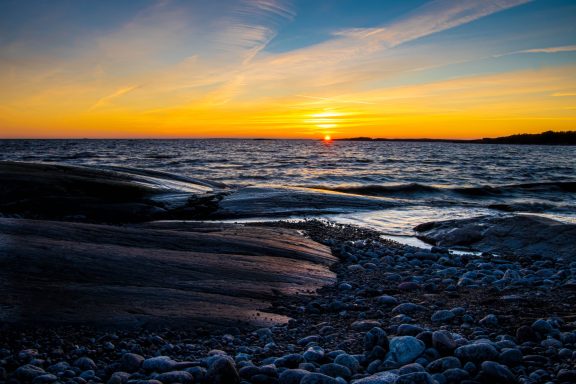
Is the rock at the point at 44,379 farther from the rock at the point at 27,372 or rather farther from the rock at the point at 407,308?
the rock at the point at 407,308

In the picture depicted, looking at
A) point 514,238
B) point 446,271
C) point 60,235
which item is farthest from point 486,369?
point 514,238

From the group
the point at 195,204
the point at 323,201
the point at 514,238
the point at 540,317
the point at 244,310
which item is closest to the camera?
the point at 540,317

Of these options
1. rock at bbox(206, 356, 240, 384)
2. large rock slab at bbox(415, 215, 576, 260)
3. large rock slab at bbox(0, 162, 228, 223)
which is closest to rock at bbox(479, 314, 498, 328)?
rock at bbox(206, 356, 240, 384)

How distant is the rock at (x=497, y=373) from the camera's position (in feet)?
10.7

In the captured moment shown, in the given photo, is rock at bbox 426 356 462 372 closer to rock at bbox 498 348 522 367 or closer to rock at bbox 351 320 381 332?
rock at bbox 498 348 522 367

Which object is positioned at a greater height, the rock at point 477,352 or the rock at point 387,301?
the rock at point 477,352

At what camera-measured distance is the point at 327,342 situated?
428cm

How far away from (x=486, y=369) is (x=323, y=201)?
1332 cm

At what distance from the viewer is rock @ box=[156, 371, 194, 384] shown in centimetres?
326

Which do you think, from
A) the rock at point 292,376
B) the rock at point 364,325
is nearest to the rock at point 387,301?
the rock at point 364,325

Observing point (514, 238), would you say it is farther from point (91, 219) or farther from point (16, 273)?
point (91, 219)

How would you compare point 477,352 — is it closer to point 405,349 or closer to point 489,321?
point 405,349

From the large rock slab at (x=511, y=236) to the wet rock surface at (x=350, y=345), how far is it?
3.55 m

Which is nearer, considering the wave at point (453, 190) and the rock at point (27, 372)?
the rock at point (27, 372)
